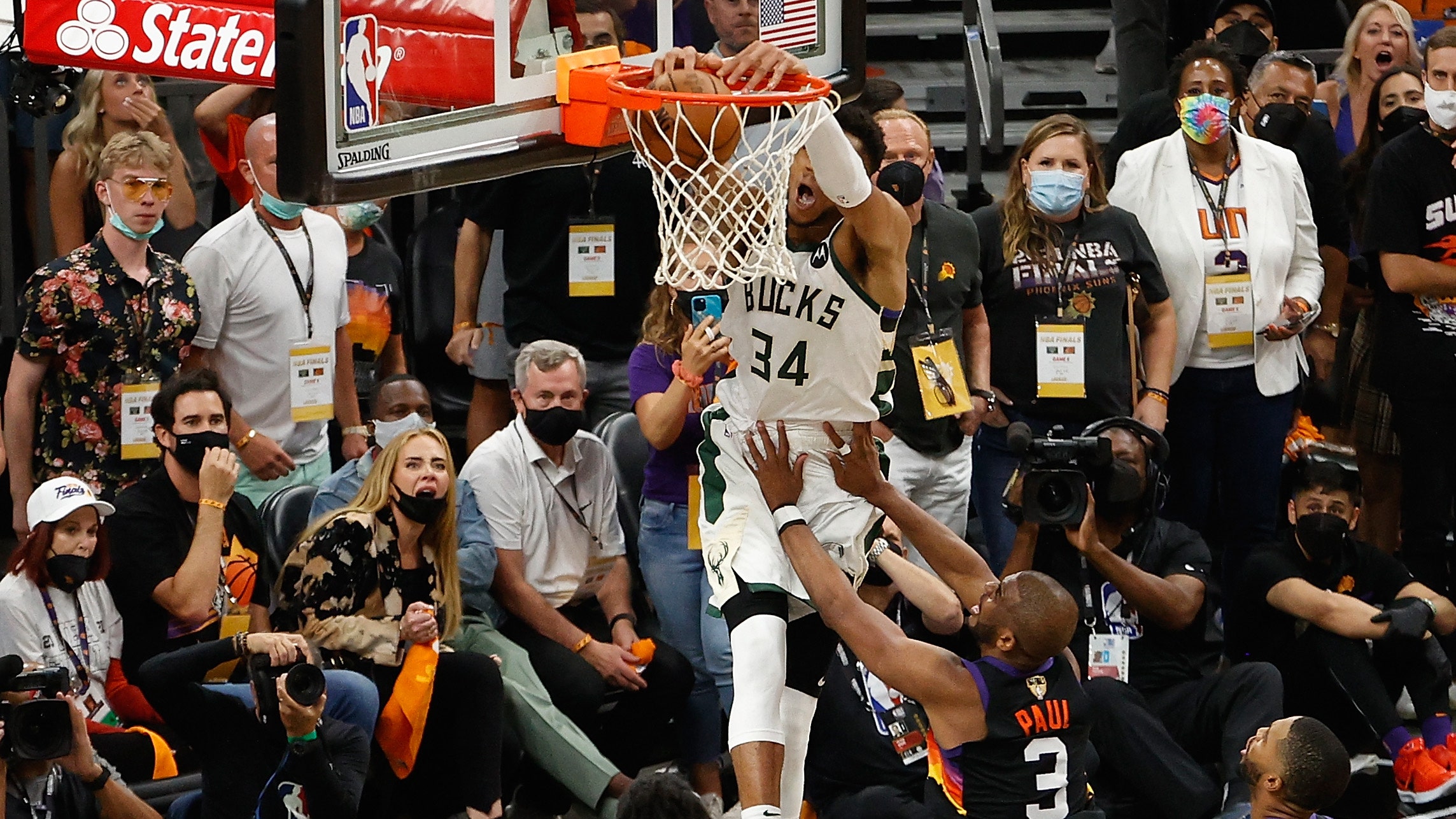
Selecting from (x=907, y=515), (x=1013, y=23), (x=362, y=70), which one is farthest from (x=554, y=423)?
(x=1013, y=23)

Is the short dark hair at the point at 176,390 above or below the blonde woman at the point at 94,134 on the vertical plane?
below

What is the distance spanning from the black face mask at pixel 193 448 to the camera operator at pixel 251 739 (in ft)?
2.23

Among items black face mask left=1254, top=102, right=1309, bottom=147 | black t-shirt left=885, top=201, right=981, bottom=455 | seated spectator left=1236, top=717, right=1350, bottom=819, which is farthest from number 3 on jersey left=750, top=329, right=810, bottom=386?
black face mask left=1254, top=102, right=1309, bottom=147

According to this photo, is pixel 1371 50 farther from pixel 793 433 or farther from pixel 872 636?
pixel 872 636

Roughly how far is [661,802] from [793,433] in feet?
4.70

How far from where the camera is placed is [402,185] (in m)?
5.14

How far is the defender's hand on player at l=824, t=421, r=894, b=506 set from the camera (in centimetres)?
523

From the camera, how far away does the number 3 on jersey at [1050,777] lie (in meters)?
5.01

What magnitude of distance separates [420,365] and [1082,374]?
2.99m

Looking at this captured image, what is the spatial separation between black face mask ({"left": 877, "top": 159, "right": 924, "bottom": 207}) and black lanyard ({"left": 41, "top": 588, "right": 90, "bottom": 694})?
9.93 ft

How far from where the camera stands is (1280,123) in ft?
26.2

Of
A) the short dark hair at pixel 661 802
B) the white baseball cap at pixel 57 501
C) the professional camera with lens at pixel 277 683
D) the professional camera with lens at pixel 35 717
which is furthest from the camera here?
the white baseball cap at pixel 57 501

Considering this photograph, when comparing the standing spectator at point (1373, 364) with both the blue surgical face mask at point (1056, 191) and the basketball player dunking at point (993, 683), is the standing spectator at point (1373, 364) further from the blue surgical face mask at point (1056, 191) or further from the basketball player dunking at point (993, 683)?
the basketball player dunking at point (993, 683)

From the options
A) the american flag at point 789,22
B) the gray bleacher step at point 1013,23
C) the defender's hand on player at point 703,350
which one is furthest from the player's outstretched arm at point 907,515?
the gray bleacher step at point 1013,23
